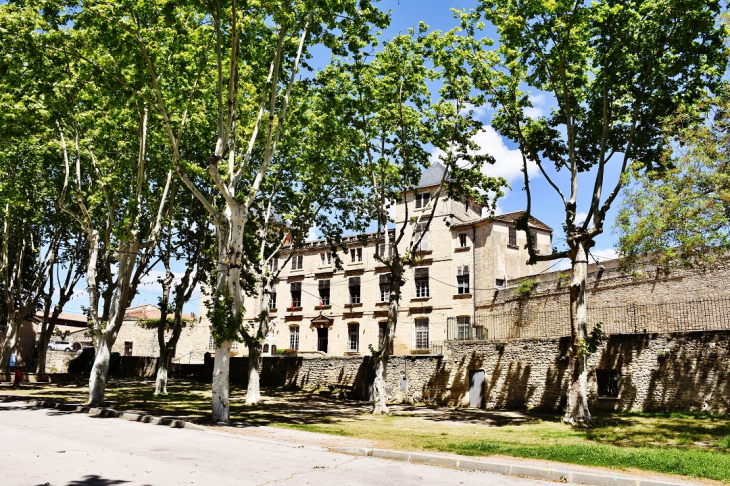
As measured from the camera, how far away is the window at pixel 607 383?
19.5 m

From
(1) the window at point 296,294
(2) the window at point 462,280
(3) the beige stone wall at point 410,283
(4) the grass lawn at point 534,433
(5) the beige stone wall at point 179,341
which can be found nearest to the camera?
(4) the grass lawn at point 534,433

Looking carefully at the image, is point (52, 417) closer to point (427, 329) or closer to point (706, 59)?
point (706, 59)

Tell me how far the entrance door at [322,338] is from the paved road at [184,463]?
115ft

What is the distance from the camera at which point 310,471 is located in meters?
8.13

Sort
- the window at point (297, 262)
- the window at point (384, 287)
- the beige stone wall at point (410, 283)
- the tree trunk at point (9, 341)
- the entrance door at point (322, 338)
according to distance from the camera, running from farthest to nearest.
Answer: the window at point (297, 262)
the entrance door at point (322, 338)
the window at point (384, 287)
the beige stone wall at point (410, 283)
the tree trunk at point (9, 341)

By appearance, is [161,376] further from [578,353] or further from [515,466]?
[515,466]

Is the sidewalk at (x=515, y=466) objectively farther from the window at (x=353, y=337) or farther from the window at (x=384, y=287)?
the window at (x=353, y=337)

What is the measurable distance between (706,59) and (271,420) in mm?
17047

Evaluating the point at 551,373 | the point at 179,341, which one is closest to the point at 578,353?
the point at 551,373

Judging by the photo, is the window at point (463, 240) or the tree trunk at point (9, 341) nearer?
the tree trunk at point (9, 341)

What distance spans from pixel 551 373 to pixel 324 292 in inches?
1134

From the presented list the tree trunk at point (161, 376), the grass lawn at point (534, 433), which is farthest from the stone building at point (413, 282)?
the grass lawn at point (534, 433)

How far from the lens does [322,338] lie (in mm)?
47250

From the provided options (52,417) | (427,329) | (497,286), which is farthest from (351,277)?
(52,417)
